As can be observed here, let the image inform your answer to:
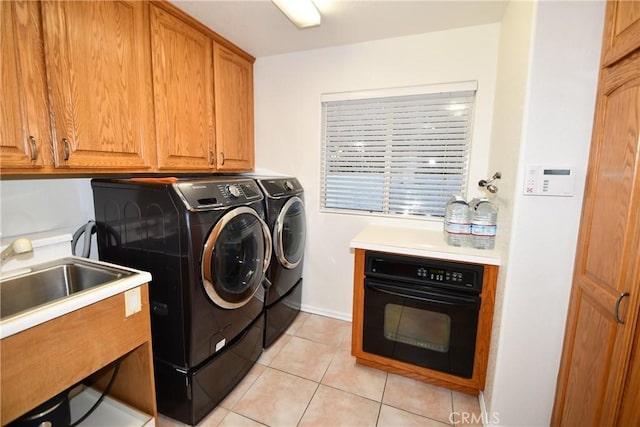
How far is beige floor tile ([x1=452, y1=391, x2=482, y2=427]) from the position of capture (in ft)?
4.96

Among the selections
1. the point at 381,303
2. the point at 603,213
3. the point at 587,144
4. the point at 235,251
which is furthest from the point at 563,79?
the point at 235,251

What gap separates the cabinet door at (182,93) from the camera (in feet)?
5.43

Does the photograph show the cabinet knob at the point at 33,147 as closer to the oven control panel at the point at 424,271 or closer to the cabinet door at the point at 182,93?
the cabinet door at the point at 182,93

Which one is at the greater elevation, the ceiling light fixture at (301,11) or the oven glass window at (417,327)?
the ceiling light fixture at (301,11)

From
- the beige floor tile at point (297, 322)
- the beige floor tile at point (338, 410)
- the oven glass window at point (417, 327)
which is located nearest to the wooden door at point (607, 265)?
the oven glass window at point (417, 327)

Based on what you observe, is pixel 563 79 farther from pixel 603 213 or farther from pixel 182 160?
pixel 182 160

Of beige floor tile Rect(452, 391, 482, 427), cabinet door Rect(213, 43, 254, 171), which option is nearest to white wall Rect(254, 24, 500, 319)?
cabinet door Rect(213, 43, 254, 171)

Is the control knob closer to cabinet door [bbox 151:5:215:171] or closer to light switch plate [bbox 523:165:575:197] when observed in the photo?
cabinet door [bbox 151:5:215:171]

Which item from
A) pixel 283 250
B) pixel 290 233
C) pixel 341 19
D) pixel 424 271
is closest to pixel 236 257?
pixel 283 250

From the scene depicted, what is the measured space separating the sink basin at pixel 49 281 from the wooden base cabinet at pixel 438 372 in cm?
126

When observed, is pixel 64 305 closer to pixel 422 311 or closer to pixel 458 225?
pixel 422 311

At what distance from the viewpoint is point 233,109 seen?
7.45ft

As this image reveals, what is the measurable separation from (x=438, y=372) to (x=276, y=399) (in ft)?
3.23

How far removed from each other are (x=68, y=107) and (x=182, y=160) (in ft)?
2.16
